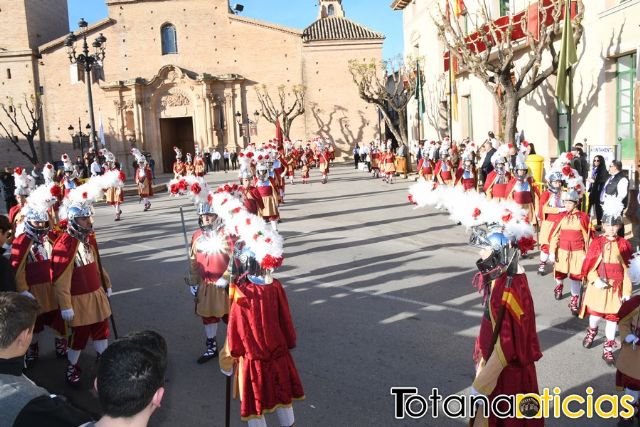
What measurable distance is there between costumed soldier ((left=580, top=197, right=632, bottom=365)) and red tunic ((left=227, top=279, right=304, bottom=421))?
364 cm

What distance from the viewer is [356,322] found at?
24.4 ft

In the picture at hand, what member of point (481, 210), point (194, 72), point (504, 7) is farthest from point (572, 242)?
point (194, 72)

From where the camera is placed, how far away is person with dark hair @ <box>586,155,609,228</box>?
1228cm

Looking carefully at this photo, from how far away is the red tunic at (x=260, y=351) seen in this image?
14.0ft

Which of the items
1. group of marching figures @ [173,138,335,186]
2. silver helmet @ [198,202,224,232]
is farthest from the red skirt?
group of marching figures @ [173,138,335,186]

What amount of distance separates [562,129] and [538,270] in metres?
9.72

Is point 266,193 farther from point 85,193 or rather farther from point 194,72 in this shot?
point 194,72

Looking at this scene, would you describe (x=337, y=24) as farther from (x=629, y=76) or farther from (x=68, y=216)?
(x=68, y=216)

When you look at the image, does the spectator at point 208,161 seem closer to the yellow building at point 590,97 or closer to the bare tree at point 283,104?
the bare tree at point 283,104

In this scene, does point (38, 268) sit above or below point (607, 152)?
below

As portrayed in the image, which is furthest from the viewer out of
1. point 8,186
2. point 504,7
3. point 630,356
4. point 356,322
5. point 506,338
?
point 504,7

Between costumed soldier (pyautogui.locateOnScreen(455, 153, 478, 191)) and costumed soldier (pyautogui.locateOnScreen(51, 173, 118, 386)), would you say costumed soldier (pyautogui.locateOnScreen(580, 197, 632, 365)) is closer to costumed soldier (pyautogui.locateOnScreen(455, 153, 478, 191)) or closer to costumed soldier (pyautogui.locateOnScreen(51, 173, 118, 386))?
costumed soldier (pyautogui.locateOnScreen(51, 173, 118, 386))

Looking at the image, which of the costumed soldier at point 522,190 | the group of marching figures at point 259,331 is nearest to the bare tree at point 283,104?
the costumed soldier at point 522,190

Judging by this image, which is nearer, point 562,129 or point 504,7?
point 562,129
